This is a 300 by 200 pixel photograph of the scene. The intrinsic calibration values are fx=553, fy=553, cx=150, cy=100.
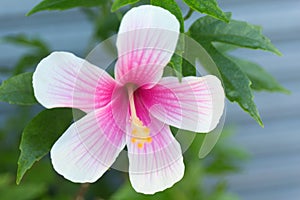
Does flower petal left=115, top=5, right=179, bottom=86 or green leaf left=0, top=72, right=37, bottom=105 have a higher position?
flower petal left=115, top=5, right=179, bottom=86

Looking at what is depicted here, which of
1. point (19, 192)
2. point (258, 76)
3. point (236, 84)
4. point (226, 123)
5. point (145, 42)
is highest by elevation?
point (145, 42)

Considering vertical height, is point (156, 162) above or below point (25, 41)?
Result: above

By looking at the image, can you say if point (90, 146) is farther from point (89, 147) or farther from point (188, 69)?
point (188, 69)

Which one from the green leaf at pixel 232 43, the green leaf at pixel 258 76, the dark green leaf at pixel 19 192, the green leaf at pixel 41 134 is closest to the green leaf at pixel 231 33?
the green leaf at pixel 232 43

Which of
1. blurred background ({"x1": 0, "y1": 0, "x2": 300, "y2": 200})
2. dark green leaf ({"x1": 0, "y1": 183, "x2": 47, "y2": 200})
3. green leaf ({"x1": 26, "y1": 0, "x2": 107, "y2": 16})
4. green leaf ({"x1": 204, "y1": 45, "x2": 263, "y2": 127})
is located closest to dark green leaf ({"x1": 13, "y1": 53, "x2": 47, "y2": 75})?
blurred background ({"x1": 0, "y1": 0, "x2": 300, "y2": 200})

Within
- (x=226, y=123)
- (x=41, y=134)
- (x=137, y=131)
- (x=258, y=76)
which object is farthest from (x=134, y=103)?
(x=226, y=123)

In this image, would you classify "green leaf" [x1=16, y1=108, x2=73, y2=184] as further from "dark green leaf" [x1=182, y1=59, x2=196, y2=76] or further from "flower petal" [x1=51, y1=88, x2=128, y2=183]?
"dark green leaf" [x1=182, y1=59, x2=196, y2=76]

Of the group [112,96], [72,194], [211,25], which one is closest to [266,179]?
[72,194]

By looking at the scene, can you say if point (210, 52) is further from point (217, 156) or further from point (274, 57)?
point (274, 57)
